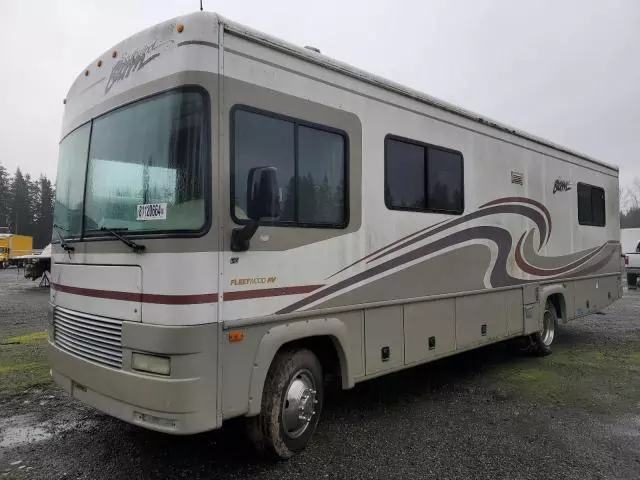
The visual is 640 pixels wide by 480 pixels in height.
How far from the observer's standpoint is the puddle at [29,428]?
4391 millimetres

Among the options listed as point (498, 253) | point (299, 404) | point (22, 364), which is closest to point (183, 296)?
point (299, 404)

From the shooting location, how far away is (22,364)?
7.02 meters

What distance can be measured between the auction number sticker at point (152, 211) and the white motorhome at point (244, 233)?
0.03 feet

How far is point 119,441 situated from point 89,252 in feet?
5.68

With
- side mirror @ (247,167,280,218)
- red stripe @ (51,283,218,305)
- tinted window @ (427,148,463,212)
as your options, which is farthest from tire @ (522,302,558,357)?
red stripe @ (51,283,218,305)

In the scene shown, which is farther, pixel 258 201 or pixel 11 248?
pixel 11 248

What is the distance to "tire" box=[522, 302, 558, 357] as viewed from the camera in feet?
25.3

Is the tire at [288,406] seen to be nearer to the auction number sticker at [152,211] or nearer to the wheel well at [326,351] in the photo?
the wheel well at [326,351]

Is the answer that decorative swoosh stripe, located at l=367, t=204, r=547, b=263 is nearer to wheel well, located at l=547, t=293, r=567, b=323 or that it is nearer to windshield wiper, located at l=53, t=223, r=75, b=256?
wheel well, located at l=547, t=293, r=567, b=323

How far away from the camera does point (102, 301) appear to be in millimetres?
3803

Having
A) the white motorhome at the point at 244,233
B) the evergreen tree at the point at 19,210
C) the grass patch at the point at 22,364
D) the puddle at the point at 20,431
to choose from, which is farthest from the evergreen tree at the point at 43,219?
the white motorhome at the point at 244,233

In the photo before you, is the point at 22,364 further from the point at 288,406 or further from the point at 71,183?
the point at 288,406

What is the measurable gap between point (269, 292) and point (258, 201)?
29.2 inches

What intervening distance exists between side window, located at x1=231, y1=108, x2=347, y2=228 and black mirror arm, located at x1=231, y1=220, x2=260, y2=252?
95mm
